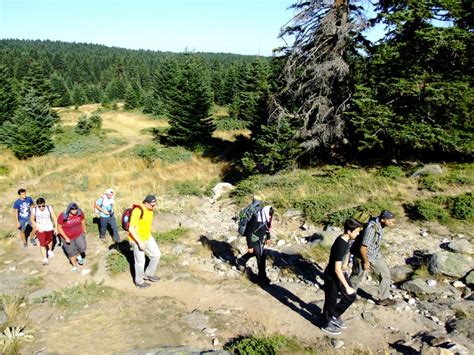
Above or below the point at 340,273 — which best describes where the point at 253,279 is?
below

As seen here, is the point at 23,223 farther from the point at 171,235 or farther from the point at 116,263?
the point at 171,235

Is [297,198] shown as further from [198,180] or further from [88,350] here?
[88,350]

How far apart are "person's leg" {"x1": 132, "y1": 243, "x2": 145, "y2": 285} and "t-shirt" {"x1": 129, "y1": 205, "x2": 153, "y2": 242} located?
0.86 ft

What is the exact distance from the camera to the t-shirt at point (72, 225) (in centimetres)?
883

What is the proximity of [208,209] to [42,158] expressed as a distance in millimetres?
16365

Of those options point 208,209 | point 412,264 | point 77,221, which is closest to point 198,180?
point 208,209

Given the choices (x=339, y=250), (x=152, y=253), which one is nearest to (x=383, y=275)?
(x=339, y=250)

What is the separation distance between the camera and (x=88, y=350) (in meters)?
6.09

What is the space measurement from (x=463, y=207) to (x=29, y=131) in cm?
2614

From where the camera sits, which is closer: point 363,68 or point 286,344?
point 286,344

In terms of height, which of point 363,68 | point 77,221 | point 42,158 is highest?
point 363,68

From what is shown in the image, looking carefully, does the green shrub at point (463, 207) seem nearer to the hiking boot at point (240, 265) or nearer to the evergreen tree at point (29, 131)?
the hiking boot at point (240, 265)

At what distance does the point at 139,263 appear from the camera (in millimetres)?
7953

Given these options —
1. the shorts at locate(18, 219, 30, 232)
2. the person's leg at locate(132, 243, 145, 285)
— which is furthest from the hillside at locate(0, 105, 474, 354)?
the shorts at locate(18, 219, 30, 232)
